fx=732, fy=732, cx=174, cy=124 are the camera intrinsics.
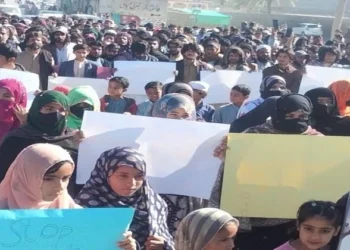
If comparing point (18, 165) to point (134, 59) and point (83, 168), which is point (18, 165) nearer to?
point (83, 168)

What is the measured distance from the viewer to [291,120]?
4023 mm

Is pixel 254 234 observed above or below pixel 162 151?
below

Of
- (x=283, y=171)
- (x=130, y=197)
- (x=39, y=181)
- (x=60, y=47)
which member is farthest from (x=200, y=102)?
(x=60, y=47)

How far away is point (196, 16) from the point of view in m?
32.7

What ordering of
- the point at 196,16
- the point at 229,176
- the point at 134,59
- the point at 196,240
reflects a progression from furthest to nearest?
the point at 196,16 < the point at 134,59 < the point at 229,176 < the point at 196,240

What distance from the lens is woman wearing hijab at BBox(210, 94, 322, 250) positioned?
3896 mm

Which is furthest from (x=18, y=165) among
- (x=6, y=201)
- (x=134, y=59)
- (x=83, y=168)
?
(x=134, y=59)

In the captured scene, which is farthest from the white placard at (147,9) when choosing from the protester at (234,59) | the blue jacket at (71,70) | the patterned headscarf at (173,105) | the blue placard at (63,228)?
the blue placard at (63,228)

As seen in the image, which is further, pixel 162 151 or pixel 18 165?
pixel 162 151

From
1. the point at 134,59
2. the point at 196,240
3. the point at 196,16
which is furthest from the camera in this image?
the point at 196,16

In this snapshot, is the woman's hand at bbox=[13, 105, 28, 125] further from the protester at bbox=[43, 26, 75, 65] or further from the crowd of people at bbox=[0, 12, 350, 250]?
the protester at bbox=[43, 26, 75, 65]

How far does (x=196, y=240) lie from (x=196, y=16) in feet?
99.7

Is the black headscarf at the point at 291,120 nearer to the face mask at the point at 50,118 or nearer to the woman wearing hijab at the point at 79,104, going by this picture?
the face mask at the point at 50,118

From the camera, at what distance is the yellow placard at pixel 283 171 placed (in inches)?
153
